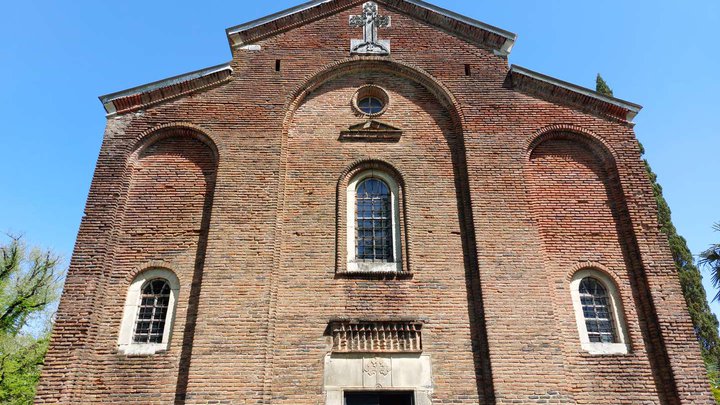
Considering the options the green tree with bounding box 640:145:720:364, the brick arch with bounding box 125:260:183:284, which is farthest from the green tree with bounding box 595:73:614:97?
the brick arch with bounding box 125:260:183:284

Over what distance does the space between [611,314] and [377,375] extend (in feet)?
14.5

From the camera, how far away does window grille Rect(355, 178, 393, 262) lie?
376 inches

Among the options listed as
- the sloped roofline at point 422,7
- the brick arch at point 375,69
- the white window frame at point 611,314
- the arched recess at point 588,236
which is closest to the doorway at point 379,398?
the arched recess at point 588,236

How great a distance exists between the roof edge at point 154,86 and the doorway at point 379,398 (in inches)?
285

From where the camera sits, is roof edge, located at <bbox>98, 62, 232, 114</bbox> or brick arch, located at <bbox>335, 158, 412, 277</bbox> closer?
brick arch, located at <bbox>335, 158, 412, 277</bbox>

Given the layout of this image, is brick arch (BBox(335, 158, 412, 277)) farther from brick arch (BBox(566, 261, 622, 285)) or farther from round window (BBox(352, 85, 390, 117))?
brick arch (BBox(566, 261, 622, 285))

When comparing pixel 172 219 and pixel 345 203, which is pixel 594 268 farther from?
pixel 172 219

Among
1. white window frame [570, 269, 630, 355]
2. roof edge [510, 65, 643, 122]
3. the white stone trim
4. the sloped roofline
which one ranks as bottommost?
the white stone trim

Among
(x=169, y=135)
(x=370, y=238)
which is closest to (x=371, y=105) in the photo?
(x=370, y=238)

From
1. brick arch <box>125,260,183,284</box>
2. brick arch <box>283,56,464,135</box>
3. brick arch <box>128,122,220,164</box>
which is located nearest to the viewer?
brick arch <box>125,260,183,284</box>

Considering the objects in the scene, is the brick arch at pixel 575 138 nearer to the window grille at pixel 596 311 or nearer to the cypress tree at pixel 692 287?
the window grille at pixel 596 311

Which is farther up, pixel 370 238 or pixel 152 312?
pixel 370 238

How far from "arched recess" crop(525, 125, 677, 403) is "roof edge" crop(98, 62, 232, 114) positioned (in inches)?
280

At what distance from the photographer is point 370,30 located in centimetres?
1186
